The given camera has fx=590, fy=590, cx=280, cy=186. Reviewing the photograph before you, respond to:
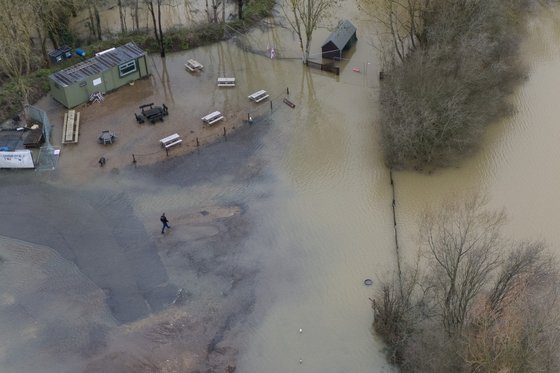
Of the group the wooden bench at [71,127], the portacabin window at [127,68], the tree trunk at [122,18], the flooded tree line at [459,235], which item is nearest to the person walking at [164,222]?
the wooden bench at [71,127]

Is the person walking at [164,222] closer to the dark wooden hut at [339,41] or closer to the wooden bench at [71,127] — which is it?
the wooden bench at [71,127]

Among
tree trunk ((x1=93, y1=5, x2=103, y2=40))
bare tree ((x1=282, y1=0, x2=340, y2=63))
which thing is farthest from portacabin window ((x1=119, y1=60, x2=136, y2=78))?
bare tree ((x1=282, y1=0, x2=340, y2=63))

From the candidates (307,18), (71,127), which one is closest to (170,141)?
(71,127)

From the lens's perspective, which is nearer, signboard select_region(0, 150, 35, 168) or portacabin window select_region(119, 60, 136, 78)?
signboard select_region(0, 150, 35, 168)

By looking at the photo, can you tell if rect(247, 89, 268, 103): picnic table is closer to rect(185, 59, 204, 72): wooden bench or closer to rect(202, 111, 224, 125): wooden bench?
rect(202, 111, 224, 125): wooden bench

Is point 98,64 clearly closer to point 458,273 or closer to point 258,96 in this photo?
point 258,96

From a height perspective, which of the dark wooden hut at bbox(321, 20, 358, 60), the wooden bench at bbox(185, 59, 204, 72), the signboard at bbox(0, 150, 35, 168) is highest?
the dark wooden hut at bbox(321, 20, 358, 60)
